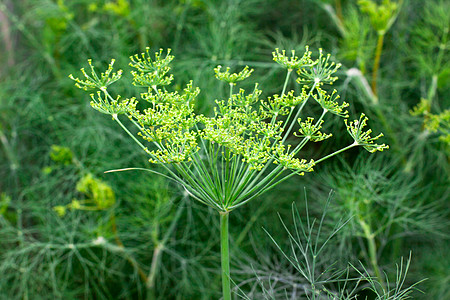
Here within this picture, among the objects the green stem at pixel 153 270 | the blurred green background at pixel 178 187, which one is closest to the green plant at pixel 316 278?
the blurred green background at pixel 178 187

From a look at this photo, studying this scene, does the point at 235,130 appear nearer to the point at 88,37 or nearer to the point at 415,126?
the point at 415,126

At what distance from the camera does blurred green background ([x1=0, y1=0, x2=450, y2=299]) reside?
1.50 m

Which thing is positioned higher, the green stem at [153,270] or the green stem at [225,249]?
the green stem at [225,249]

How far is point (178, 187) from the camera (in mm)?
1452

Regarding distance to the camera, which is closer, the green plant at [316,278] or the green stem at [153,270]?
the green plant at [316,278]

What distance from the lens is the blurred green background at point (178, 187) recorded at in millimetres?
1502

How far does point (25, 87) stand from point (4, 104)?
0.38ft

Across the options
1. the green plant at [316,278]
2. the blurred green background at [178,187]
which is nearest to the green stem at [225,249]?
the green plant at [316,278]

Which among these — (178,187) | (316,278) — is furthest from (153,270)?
(316,278)

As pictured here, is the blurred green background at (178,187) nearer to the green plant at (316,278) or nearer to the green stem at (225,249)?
the green plant at (316,278)

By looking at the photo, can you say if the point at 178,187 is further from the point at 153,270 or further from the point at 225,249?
the point at 225,249

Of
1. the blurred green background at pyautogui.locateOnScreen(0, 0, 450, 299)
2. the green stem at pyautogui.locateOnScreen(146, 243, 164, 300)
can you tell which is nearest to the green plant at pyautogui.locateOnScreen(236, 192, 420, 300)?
the blurred green background at pyautogui.locateOnScreen(0, 0, 450, 299)

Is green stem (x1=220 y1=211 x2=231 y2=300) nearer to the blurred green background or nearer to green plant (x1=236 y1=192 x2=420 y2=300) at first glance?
green plant (x1=236 y1=192 x2=420 y2=300)

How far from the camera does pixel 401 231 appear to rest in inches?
66.3
